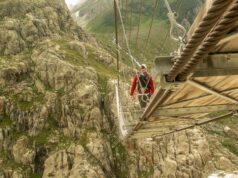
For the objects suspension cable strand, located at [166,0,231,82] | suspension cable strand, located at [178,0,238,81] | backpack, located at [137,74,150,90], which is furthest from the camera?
backpack, located at [137,74,150,90]

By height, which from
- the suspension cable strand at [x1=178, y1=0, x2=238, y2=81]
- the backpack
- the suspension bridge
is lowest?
the suspension cable strand at [x1=178, y1=0, x2=238, y2=81]

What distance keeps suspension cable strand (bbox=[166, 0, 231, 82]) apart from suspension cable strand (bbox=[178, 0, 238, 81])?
51 mm

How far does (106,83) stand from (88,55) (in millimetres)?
19001

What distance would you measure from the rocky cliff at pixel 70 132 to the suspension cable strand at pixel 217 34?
60192mm

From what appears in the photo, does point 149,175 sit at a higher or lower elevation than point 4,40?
lower

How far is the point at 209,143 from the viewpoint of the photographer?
7325cm

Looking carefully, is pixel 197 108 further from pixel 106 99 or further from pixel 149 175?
pixel 106 99

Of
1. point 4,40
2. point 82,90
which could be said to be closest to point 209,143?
point 82,90

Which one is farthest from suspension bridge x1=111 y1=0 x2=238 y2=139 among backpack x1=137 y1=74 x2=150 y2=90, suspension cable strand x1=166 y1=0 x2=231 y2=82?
backpack x1=137 y1=74 x2=150 y2=90

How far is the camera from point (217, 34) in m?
3.37

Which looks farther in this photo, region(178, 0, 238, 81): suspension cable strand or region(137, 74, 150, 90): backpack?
region(137, 74, 150, 90): backpack

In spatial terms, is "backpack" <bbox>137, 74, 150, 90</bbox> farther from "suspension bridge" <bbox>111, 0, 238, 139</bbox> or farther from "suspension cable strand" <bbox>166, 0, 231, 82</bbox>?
"suspension cable strand" <bbox>166, 0, 231, 82</bbox>

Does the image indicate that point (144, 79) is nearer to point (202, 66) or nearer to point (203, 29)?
point (202, 66)

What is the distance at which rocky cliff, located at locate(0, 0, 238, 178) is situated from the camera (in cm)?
6569
